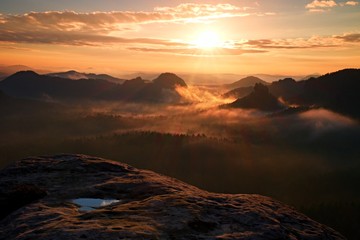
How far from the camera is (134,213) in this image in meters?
22.2

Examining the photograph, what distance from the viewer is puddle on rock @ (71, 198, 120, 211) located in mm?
25364

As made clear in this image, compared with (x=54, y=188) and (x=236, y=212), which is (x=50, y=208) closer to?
(x=54, y=188)

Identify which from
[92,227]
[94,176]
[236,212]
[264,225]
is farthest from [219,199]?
[94,176]

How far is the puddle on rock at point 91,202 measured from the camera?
83.2ft

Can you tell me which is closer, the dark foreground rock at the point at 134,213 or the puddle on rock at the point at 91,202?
the dark foreground rock at the point at 134,213

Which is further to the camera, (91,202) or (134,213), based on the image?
(91,202)

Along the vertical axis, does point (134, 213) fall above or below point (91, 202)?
above

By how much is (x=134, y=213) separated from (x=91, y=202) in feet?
17.8

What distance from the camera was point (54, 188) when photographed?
29.5 m

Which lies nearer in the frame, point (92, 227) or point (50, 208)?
point (92, 227)

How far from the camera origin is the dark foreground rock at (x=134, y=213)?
1972 cm

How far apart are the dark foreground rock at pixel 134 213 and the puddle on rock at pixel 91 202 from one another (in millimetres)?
502

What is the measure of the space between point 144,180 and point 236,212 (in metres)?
9.99

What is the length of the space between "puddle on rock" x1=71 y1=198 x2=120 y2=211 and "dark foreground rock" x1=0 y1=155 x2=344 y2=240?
0.50 m
